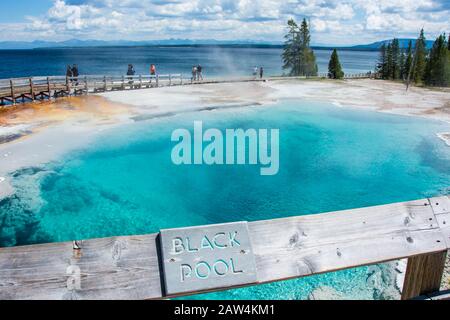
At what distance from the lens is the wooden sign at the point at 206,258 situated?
6.25 feet

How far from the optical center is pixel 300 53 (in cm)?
7062

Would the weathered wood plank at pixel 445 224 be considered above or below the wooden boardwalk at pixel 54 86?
above

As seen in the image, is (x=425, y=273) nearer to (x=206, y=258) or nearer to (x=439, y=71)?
(x=206, y=258)

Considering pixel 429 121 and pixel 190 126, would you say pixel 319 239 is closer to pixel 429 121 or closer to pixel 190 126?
pixel 190 126

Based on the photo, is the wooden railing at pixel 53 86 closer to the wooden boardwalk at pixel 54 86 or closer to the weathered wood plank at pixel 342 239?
the wooden boardwalk at pixel 54 86

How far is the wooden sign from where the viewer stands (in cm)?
190

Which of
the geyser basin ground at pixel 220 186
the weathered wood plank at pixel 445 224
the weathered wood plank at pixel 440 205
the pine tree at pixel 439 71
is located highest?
the weathered wood plank at pixel 440 205

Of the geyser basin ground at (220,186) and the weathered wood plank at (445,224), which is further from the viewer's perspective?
the geyser basin ground at (220,186)

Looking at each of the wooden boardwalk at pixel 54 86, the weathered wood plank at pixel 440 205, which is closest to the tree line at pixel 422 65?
the wooden boardwalk at pixel 54 86

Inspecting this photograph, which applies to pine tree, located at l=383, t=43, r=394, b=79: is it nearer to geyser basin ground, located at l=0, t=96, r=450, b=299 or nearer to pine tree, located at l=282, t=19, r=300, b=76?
pine tree, located at l=282, t=19, r=300, b=76

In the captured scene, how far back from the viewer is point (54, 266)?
1.82 metres

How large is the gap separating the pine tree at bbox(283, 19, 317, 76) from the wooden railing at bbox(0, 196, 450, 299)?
6820 cm

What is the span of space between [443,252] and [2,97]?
87.8ft

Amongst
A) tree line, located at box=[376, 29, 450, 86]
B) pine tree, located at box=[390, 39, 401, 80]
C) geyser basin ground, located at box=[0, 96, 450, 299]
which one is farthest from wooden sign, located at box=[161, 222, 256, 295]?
pine tree, located at box=[390, 39, 401, 80]
